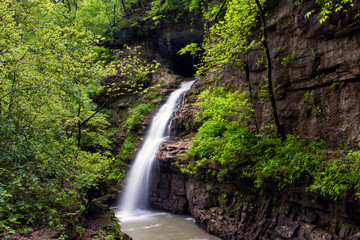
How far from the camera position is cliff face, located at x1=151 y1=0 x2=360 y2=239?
6.59m

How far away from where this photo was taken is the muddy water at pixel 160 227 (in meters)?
9.24

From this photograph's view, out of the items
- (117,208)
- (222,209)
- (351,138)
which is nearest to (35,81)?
(222,209)

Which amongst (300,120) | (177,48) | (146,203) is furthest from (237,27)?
(177,48)

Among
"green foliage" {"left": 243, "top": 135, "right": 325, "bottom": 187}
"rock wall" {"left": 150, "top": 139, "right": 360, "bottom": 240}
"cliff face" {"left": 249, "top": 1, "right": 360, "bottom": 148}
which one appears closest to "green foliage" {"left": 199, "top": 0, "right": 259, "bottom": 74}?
"cliff face" {"left": 249, "top": 1, "right": 360, "bottom": 148}

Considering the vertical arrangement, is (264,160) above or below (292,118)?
below

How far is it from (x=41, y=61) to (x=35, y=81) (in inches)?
217

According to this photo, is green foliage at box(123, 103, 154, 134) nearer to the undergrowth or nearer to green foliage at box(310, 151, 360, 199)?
the undergrowth

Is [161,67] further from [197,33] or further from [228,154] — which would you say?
[228,154]

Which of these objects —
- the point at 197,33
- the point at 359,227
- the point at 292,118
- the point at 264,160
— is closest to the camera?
the point at 359,227

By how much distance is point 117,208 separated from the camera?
13.5m

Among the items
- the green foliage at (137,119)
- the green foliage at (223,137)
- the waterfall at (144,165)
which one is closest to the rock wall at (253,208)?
the green foliage at (223,137)

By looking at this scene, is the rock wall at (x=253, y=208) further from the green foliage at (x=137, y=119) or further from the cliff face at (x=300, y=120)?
the green foliage at (x=137, y=119)

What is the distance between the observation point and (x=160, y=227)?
1030 cm

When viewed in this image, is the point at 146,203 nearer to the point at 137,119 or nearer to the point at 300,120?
the point at 137,119
